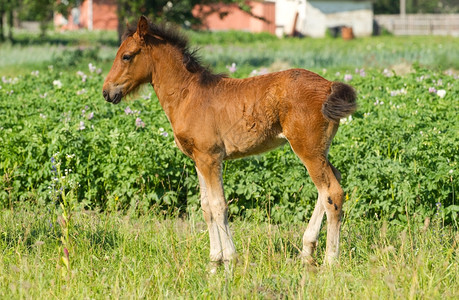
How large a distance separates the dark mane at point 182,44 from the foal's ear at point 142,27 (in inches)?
1.9

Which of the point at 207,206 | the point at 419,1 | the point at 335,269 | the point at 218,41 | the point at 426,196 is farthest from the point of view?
the point at 419,1

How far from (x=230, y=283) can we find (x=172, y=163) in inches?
99.4

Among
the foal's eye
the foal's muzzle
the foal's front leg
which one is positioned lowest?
the foal's front leg

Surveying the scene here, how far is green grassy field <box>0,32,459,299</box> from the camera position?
4516 millimetres

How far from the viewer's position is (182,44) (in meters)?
5.27

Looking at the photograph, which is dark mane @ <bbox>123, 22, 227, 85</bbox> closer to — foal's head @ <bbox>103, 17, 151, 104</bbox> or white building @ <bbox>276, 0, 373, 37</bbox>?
foal's head @ <bbox>103, 17, 151, 104</bbox>

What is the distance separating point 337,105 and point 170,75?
140 cm

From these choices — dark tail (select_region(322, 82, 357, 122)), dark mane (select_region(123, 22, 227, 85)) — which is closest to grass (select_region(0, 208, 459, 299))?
dark tail (select_region(322, 82, 357, 122))

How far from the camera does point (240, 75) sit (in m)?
11.2

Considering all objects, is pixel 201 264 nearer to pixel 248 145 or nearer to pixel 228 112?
pixel 248 145

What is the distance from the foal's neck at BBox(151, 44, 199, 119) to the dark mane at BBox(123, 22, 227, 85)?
0.04m

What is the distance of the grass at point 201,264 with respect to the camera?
435 cm

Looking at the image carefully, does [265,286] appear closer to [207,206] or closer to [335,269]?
[335,269]

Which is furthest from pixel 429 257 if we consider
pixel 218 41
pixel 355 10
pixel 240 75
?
pixel 355 10
